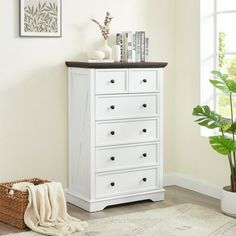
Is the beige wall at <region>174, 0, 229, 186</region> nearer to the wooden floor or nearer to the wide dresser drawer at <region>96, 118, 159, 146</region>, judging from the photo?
the wooden floor

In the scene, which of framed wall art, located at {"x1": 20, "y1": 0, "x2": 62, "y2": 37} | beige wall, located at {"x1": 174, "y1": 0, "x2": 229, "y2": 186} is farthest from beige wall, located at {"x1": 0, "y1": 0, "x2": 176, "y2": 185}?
beige wall, located at {"x1": 174, "y1": 0, "x2": 229, "y2": 186}

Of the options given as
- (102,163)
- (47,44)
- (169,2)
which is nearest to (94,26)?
(47,44)

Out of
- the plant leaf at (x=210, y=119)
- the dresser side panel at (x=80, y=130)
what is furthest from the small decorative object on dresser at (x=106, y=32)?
the plant leaf at (x=210, y=119)

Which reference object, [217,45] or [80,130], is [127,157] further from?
[217,45]

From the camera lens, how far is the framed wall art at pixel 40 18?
4613 mm

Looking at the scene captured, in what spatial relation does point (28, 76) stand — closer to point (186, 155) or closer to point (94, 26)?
point (94, 26)

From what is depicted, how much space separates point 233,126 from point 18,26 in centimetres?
185

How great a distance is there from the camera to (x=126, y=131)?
15.6ft

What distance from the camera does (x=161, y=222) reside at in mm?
4320

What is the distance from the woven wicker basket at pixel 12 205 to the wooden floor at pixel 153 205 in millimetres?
55

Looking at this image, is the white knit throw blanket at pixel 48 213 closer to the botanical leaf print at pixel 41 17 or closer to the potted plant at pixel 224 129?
the potted plant at pixel 224 129

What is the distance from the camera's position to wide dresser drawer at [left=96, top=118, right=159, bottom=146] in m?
4.64

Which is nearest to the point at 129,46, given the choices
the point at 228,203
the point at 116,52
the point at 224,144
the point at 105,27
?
the point at 116,52

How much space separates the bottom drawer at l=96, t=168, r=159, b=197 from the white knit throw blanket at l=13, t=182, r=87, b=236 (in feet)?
1.53
